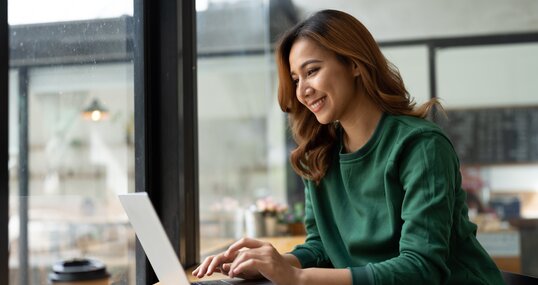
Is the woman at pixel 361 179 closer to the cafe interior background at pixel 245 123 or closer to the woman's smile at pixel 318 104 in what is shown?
the woman's smile at pixel 318 104

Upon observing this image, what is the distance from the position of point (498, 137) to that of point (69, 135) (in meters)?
3.18

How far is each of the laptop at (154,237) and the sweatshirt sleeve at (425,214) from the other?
401mm

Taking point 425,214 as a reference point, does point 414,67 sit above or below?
above

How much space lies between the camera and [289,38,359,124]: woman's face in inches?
61.0

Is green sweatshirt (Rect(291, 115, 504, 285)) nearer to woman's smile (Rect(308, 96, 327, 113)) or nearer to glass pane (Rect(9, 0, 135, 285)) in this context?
woman's smile (Rect(308, 96, 327, 113))

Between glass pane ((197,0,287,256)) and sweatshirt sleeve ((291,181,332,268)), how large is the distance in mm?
1006

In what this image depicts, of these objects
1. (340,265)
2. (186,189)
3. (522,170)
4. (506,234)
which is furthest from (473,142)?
(340,265)

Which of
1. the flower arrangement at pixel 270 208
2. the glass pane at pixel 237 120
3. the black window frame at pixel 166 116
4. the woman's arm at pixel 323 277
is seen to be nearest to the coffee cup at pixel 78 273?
the black window frame at pixel 166 116

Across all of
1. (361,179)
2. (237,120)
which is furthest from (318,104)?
(237,120)

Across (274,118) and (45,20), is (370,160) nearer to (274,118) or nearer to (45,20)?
(45,20)

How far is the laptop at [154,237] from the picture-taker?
1085 mm

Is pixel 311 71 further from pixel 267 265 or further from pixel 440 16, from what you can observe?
pixel 440 16

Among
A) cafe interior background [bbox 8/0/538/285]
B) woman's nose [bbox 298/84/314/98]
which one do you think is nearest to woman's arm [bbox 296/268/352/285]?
woman's nose [bbox 298/84/314/98]

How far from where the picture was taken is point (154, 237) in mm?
1116
